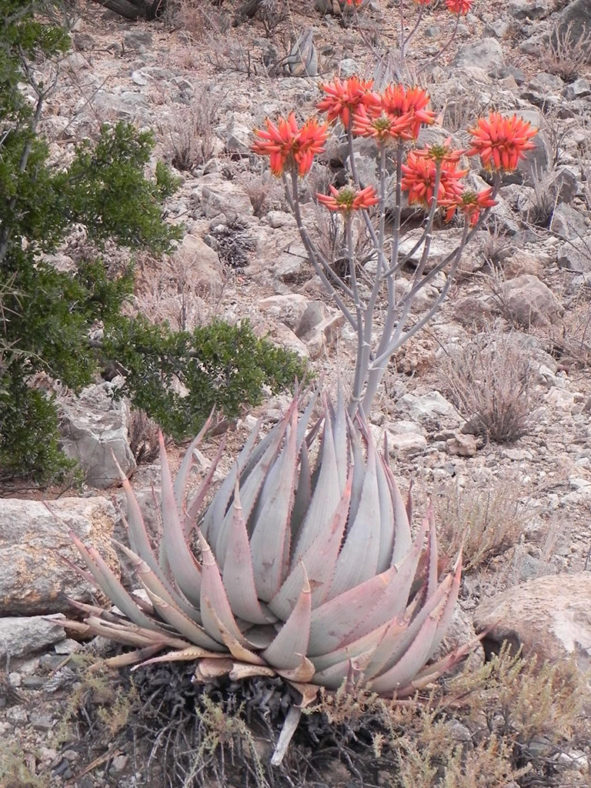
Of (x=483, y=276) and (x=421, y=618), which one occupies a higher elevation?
(x=421, y=618)

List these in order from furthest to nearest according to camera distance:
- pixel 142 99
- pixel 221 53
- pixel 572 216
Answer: pixel 221 53
pixel 142 99
pixel 572 216

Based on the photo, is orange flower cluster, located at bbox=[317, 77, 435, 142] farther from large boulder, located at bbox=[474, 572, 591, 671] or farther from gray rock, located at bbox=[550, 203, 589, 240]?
gray rock, located at bbox=[550, 203, 589, 240]

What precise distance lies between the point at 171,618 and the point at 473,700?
0.72m

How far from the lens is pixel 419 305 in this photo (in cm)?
600

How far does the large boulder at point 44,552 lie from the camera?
2.56 m

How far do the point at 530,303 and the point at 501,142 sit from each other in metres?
2.97

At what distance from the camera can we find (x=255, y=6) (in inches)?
404

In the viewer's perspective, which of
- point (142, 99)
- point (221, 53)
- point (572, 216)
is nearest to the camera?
point (572, 216)

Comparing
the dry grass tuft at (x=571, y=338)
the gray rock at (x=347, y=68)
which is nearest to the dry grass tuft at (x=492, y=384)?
the dry grass tuft at (x=571, y=338)

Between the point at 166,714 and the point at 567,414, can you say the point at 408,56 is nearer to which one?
the point at 567,414

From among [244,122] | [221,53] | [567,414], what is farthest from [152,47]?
[567,414]

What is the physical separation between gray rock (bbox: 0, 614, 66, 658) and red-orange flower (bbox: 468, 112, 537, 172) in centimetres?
187

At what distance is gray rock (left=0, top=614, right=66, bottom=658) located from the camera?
95.0 inches

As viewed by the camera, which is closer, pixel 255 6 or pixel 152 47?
pixel 152 47
